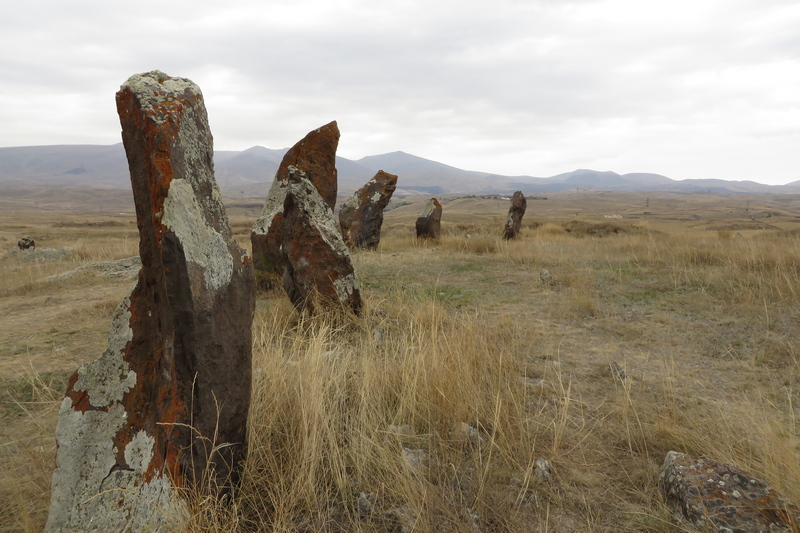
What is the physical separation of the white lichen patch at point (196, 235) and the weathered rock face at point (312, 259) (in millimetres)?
3078

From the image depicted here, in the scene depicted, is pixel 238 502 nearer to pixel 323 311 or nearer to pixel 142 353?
pixel 142 353

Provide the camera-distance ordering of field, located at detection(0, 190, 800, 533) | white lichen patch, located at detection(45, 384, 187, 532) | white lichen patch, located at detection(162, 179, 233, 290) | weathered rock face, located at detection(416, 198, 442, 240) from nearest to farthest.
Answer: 1. white lichen patch, located at detection(45, 384, 187, 532)
2. white lichen patch, located at detection(162, 179, 233, 290)
3. field, located at detection(0, 190, 800, 533)
4. weathered rock face, located at detection(416, 198, 442, 240)

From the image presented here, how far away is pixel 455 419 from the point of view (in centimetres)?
309

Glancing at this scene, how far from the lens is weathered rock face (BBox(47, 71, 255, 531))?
211 cm

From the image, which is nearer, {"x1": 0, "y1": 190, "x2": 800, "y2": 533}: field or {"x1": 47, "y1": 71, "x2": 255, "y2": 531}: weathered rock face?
{"x1": 47, "y1": 71, "x2": 255, "y2": 531}: weathered rock face

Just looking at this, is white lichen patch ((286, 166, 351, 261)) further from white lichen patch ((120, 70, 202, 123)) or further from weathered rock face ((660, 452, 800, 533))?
weathered rock face ((660, 452, 800, 533))

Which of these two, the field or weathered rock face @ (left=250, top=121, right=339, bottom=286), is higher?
weathered rock face @ (left=250, top=121, right=339, bottom=286)

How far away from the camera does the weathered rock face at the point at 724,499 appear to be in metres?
2.05

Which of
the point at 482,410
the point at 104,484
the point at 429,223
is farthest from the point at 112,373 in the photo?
the point at 429,223

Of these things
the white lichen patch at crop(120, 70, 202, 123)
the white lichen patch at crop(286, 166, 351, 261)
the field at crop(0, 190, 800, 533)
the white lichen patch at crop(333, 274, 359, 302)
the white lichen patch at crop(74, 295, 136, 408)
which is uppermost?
the white lichen patch at crop(120, 70, 202, 123)

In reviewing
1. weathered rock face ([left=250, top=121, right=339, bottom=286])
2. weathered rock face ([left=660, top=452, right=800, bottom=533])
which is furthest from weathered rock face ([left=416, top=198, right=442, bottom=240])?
weathered rock face ([left=660, top=452, right=800, bottom=533])

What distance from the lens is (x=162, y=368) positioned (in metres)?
2.27

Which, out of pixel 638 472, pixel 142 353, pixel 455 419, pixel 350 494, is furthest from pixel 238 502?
pixel 638 472

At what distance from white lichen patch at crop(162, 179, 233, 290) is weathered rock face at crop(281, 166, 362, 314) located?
3.08m
